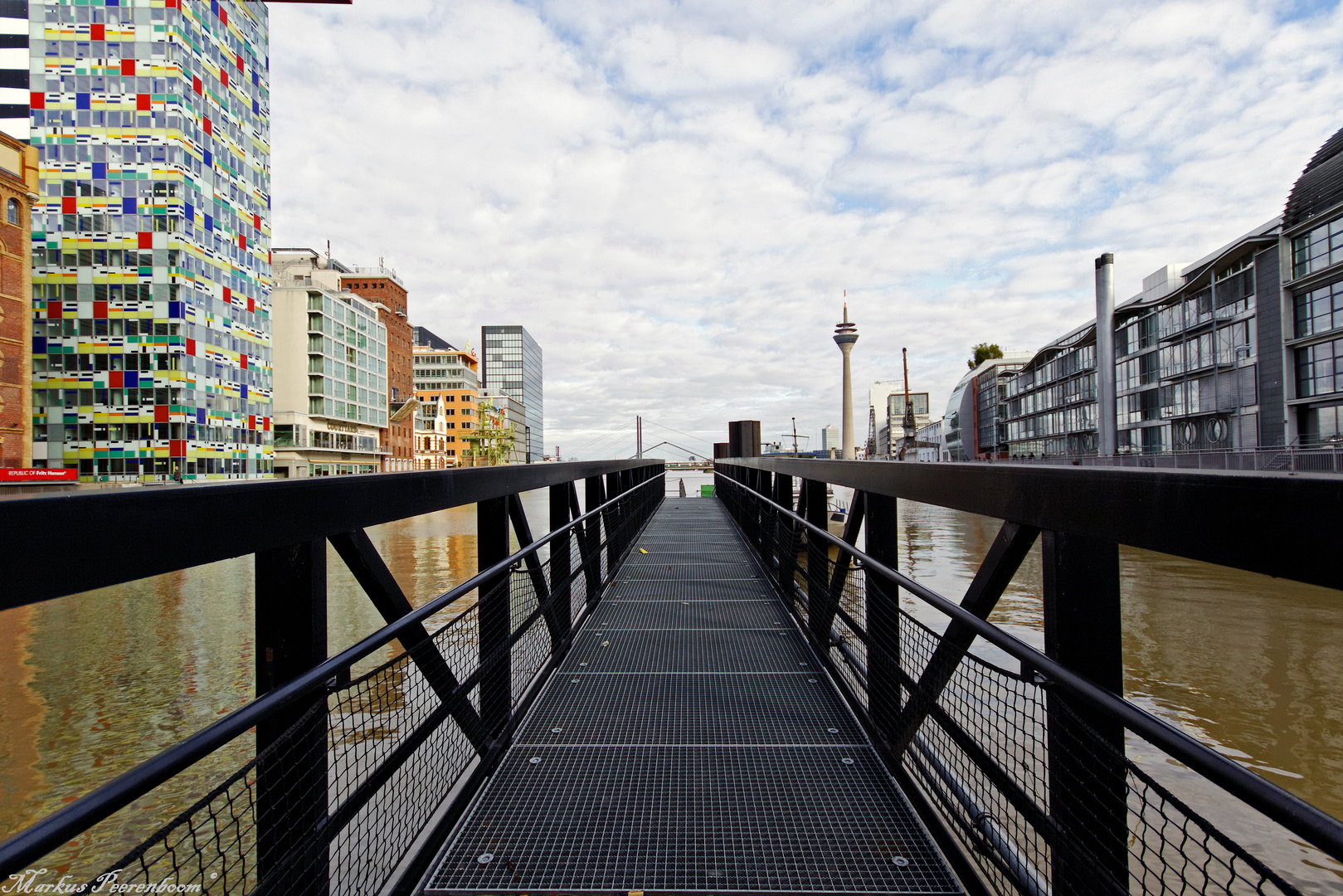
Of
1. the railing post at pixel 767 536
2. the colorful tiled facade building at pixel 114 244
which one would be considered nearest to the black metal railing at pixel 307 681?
the railing post at pixel 767 536

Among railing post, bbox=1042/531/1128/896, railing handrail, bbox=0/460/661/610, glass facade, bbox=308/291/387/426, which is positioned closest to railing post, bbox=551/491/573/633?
railing handrail, bbox=0/460/661/610

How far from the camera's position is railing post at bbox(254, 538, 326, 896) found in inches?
61.4

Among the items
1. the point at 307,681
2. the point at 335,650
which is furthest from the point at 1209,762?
the point at 335,650

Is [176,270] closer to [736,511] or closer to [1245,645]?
[736,511]

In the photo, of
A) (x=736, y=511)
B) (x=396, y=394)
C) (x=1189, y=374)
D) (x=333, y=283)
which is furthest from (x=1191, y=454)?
(x=396, y=394)

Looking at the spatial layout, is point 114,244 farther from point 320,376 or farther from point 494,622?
point 494,622

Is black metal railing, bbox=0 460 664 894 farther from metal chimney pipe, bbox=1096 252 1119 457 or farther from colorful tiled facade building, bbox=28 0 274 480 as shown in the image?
colorful tiled facade building, bbox=28 0 274 480

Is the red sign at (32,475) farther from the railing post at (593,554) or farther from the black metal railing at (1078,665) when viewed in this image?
the black metal railing at (1078,665)

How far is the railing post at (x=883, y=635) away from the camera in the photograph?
264 centimetres

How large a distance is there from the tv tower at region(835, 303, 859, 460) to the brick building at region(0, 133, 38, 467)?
5190 cm

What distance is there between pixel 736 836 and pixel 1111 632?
52.3 inches

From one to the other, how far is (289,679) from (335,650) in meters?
10.8

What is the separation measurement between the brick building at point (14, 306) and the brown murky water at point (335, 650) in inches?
850

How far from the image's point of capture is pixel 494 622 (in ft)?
9.57
